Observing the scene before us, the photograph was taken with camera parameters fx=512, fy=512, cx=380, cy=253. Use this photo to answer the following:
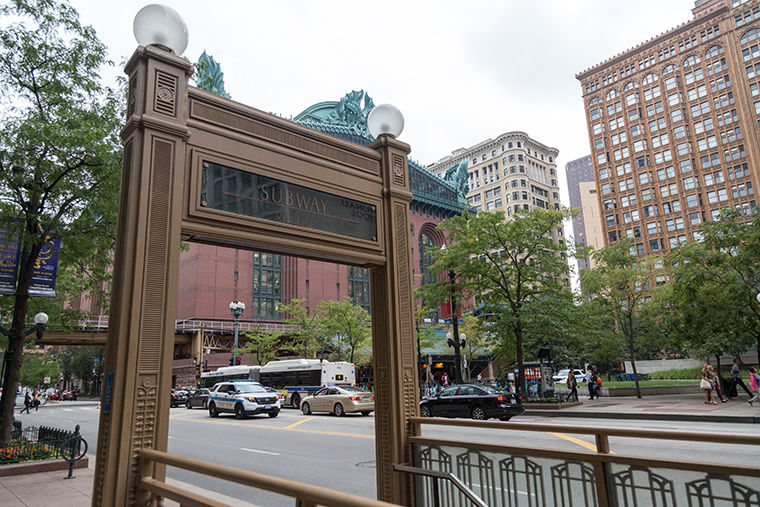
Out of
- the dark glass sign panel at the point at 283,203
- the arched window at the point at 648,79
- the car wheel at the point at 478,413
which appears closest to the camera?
the dark glass sign panel at the point at 283,203

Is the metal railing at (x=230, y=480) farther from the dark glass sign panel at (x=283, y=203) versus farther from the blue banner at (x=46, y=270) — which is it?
the blue banner at (x=46, y=270)

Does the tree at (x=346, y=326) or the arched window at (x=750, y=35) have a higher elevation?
the arched window at (x=750, y=35)

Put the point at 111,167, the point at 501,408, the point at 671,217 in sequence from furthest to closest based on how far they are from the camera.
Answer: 1. the point at 671,217
2. the point at 501,408
3. the point at 111,167

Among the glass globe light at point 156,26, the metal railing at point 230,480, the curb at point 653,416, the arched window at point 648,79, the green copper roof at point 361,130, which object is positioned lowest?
the curb at point 653,416

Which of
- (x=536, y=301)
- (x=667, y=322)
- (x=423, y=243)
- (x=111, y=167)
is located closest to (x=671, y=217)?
(x=423, y=243)

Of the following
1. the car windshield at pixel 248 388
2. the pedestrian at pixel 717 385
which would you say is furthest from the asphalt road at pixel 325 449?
the pedestrian at pixel 717 385

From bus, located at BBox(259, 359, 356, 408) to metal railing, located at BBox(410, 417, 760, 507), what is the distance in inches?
1101

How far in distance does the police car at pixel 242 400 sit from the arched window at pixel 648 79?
87716mm

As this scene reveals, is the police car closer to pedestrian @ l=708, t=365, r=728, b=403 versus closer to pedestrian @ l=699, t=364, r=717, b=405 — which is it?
pedestrian @ l=699, t=364, r=717, b=405

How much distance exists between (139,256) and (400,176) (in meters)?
3.21

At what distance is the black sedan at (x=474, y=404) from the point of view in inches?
781

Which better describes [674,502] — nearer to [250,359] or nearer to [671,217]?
[250,359]

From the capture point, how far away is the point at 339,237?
17.6 ft

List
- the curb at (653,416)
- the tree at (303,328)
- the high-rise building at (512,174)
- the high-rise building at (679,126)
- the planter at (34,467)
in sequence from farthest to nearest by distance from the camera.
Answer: the high-rise building at (512,174) → the high-rise building at (679,126) → the tree at (303,328) → the curb at (653,416) → the planter at (34,467)
